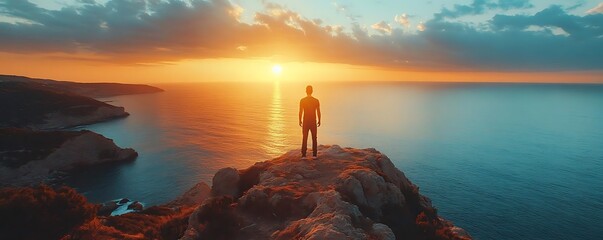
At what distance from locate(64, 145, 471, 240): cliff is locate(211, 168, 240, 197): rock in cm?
8

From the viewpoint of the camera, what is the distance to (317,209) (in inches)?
548

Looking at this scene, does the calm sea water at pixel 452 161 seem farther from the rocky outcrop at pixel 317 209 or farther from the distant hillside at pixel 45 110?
the rocky outcrop at pixel 317 209

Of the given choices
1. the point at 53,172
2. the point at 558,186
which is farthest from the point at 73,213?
the point at 558,186

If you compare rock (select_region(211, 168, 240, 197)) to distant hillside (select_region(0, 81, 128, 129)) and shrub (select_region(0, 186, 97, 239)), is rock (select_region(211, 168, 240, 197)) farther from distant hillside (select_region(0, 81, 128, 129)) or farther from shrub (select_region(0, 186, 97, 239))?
distant hillside (select_region(0, 81, 128, 129))

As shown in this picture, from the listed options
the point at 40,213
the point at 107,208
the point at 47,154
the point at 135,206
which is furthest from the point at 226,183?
the point at 47,154

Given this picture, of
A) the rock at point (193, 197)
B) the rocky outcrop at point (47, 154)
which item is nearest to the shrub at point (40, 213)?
the rock at point (193, 197)

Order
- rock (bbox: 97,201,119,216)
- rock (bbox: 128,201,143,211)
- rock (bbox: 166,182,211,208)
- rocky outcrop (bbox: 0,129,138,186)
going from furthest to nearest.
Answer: rocky outcrop (bbox: 0,129,138,186) → rock (bbox: 128,201,143,211) → rock (bbox: 97,201,119,216) → rock (bbox: 166,182,211,208)

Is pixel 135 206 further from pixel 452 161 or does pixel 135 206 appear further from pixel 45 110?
pixel 45 110

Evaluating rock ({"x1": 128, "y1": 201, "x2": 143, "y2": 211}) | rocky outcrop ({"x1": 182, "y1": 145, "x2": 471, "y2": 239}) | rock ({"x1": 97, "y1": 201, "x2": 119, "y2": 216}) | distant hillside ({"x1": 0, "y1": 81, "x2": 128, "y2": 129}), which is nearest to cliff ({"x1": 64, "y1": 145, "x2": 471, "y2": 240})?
rocky outcrop ({"x1": 182, "y1": 145, "x2": 471, "y2": 239})

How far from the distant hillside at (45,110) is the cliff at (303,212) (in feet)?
444

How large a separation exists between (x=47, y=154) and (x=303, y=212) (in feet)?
262

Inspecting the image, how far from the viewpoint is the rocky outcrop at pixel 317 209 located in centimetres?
1287

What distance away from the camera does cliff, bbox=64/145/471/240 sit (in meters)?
13.1

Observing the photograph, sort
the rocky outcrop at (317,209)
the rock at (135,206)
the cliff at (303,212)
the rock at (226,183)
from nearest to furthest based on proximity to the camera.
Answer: the rocky outcrop at (317,209) < the cliff at (303,212) < the rock at (226,183) < the rock at (135,206)
